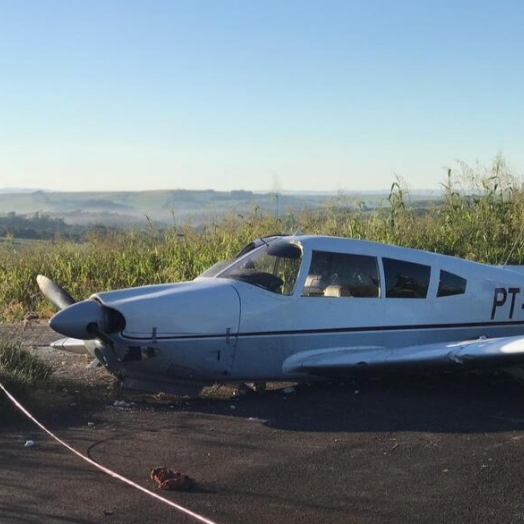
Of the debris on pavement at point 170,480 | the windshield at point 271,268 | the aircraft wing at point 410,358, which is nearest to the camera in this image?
the debris on pavement at point 170,480

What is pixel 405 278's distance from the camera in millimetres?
9156

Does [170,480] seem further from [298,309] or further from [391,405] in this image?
[298,309]

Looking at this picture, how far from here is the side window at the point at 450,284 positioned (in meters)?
9.31

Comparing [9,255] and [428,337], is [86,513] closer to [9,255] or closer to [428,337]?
[428,337]

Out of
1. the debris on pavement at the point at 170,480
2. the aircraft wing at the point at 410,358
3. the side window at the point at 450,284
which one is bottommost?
the debris on pavement at the point at 170,480

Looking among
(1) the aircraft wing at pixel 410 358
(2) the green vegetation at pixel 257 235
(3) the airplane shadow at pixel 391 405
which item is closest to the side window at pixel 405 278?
(1) the aircraft wing at pixel 410 358

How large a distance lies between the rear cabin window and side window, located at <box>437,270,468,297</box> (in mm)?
807

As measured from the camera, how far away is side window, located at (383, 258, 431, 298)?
9.07 m

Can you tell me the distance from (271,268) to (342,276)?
2.48ft

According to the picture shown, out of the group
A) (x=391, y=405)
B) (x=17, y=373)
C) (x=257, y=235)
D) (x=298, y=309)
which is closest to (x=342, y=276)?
(x=298, y=309)

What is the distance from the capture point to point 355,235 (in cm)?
1677

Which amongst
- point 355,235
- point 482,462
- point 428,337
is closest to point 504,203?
point 355,235

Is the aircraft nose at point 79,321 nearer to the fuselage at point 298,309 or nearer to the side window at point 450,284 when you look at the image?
the fuselage at point 298,309

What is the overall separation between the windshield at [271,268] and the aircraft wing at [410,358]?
0.75 meters
